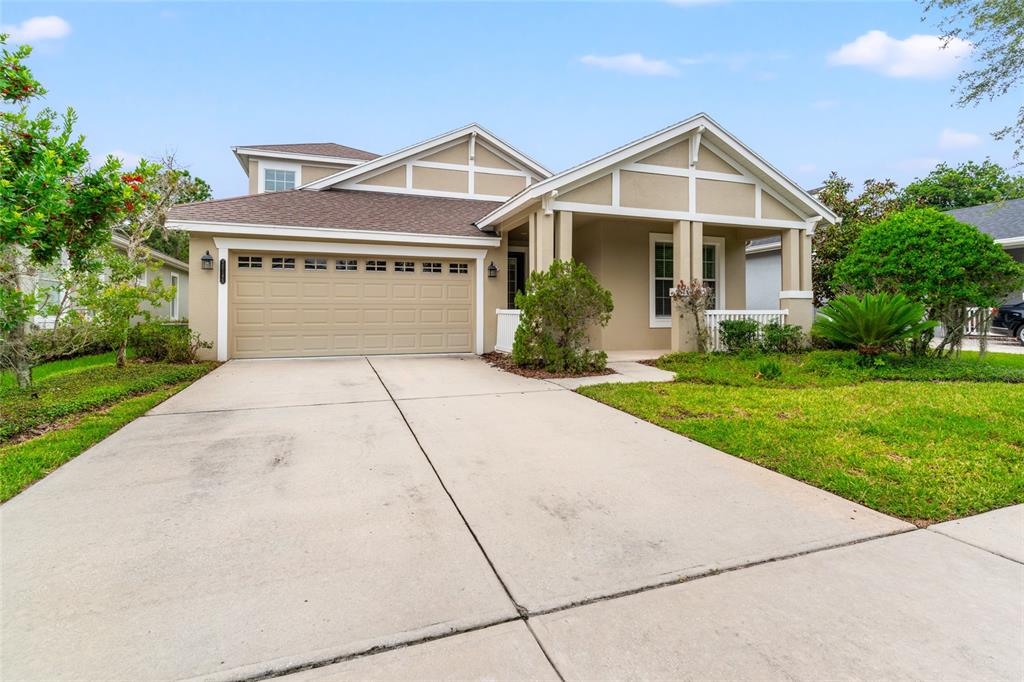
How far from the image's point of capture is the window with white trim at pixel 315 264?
1028 cm

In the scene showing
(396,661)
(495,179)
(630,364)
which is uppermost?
(495,179)

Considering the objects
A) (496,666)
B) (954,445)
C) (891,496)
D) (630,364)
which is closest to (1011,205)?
(630,364)

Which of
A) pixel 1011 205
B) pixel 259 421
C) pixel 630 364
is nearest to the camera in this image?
pixel 259 421

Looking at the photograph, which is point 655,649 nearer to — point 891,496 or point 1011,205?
point 891,496

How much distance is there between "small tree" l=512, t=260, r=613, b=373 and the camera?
8180 millimetres

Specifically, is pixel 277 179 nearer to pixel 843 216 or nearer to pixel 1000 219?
pixel 843 216

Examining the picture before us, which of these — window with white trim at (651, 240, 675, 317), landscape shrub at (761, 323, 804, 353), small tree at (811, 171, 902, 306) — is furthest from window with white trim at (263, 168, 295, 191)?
small tree at (811, 171, 902, 306)

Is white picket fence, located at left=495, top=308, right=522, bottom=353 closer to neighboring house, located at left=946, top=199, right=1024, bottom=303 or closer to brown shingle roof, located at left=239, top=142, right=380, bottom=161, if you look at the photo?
brown shingle roof, located at left=239, top=142, right=380, bottom=161

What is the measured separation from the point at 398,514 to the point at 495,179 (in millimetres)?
13174

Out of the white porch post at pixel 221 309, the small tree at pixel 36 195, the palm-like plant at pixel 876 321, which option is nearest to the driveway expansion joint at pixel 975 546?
the palm-like plant at pixel 876 321

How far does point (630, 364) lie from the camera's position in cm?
927

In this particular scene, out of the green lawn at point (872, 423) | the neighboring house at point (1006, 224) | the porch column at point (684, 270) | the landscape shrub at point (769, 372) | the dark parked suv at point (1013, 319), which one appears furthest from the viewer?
the neighboring house at point (1006, 224)

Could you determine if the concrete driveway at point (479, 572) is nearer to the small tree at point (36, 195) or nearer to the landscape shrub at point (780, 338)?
the small tree at point (36, 195)

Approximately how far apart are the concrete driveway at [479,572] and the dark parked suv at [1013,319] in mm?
16136
